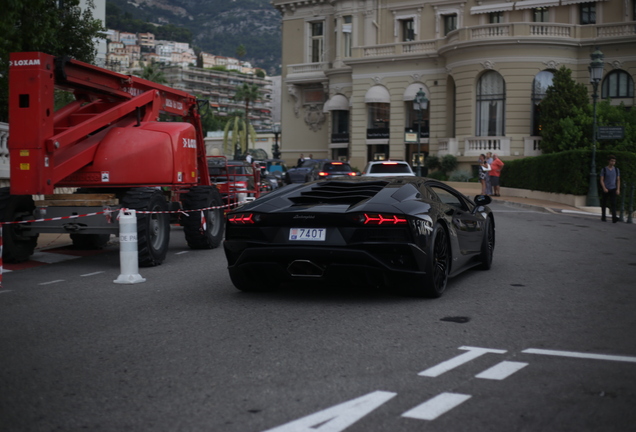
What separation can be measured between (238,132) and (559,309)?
91196 millimetres

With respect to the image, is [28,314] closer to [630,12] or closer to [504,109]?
[504,109]

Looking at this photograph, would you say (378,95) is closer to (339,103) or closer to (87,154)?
(339,103)

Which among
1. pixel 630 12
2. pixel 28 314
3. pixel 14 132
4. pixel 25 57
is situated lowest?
pixel 28 314

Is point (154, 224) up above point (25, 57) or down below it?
below

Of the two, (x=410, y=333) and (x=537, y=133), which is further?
(x=537, y=133)

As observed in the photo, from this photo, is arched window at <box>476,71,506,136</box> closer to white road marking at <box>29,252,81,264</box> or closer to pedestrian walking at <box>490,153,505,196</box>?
pedestrian walking at <box>490,153,505,196</box>

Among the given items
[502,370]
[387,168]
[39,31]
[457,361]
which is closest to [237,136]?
[387,168]

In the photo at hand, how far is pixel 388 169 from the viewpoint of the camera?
2708 cm

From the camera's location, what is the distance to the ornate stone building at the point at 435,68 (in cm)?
4494

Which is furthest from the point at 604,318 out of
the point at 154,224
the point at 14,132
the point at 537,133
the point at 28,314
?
the point at 537,133

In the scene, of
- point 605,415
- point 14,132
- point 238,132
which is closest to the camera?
point 605,415

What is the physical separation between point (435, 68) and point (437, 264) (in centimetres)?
4354

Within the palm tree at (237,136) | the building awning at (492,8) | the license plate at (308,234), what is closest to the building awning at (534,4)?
the building awning at (492,8)

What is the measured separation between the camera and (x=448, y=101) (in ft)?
165
